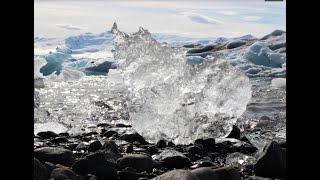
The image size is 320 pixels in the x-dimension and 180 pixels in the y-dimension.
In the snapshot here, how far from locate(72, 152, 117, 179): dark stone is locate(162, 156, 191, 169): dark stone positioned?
2.61ft

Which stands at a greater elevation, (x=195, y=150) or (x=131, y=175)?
(x=131, y=175)

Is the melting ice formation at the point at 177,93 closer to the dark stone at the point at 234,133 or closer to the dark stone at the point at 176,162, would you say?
the dark stone at the point at 234,133

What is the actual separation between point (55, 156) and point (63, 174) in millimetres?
770

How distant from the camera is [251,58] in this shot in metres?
22.8

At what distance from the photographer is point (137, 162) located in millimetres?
4367

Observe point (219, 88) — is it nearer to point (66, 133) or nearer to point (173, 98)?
point (173, 98)

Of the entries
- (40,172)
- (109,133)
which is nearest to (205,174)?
(40,172)

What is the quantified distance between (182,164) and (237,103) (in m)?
2.16

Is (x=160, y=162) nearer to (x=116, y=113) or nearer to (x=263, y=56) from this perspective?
(x=116, y=113)

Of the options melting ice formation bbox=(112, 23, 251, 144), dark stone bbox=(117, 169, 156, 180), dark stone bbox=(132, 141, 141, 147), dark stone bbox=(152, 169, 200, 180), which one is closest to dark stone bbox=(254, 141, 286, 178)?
dark stone bbox=(117, 169, 156, 180)

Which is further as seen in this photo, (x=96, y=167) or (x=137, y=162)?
(x=137, y=162)

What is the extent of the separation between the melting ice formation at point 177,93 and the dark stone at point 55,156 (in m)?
1.86

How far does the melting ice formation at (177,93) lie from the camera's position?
6.24 metres

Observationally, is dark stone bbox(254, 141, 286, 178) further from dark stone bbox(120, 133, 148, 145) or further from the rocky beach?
dark stone bbox(120, 133, 148, 145)
